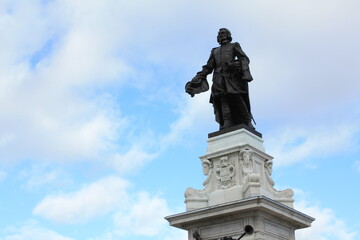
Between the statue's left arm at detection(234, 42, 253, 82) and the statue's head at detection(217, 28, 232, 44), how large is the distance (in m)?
0.40

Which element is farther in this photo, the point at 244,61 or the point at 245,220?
the point at 244,61

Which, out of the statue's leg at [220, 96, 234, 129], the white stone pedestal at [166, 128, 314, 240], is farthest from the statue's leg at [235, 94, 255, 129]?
the white stone pedestal at [166, 128, 314, 240]

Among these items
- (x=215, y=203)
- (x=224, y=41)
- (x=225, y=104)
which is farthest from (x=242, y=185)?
(x=224, y=41)

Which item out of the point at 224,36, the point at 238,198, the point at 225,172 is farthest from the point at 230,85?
the point at 238,198

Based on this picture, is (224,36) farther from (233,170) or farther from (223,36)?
(233,170)

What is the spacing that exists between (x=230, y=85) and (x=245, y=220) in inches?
205

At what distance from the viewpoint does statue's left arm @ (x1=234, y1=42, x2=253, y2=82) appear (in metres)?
20.6

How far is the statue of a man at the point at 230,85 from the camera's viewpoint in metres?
20.8

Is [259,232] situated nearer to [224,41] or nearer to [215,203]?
[215,203]

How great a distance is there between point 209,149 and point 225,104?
180 cm

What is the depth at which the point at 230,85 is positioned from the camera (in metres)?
20.9

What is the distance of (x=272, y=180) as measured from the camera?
65.2ft

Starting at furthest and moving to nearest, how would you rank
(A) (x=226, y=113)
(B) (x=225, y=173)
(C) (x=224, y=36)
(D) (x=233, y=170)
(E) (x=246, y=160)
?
(C) (x=224, y=36) < (A) (x=226, y=113) < (B) (x=225, y=173) < (D) (x=233, y=170) < (E) (x=246, y=160)

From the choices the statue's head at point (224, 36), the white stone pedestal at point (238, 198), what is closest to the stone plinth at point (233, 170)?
the white stone pedestal at point (238, 198)
